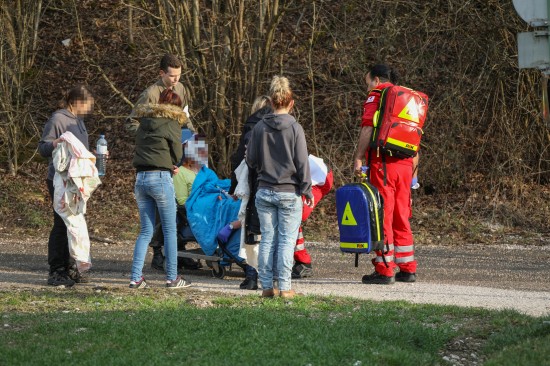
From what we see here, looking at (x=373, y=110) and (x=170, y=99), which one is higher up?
(x=170, y=99)

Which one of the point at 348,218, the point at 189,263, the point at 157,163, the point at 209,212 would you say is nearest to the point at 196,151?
the point at 209,212

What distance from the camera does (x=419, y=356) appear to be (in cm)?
641

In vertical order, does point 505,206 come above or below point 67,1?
below

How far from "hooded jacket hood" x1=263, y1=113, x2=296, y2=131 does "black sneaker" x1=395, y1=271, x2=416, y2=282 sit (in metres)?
2.38

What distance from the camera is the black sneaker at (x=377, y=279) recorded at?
386 inches

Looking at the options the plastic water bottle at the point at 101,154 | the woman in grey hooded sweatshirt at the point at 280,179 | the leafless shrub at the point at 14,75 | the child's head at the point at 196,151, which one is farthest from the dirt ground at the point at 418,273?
the leafless shrub at the point at 14,75

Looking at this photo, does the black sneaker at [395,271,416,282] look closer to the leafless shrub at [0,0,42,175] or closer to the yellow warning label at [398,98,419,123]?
the yellow warning label at [398,98,419,123]

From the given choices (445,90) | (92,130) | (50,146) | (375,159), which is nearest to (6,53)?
(92,130)

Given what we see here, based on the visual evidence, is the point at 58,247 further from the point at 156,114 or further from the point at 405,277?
the point at 405,277

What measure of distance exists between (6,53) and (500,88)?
362 inches

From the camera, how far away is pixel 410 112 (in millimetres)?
9781

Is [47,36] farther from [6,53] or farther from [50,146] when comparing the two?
[50,146]

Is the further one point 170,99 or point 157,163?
point 170,99

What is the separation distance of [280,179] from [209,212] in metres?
1.83
